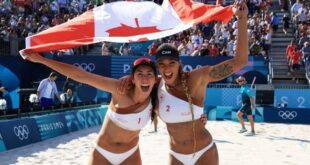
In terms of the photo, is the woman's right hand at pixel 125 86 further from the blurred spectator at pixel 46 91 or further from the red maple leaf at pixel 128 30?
the blurred spectator at pixel 46 91

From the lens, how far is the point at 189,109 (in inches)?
171

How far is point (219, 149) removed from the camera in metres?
10.7

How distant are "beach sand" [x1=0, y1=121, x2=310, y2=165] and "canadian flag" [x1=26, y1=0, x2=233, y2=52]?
4049mm

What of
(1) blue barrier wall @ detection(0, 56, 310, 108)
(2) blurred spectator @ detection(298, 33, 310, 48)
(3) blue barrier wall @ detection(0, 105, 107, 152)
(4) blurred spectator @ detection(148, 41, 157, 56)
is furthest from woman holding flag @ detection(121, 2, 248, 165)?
(2) blurred spectator @ detection(298, 33, 310, 48)

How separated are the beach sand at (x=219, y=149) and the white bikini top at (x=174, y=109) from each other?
4.50 meters

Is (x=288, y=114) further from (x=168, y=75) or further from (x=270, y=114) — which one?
(x=168, y=75)

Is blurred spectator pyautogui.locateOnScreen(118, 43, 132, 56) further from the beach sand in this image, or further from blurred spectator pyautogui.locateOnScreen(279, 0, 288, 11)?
blurred spectator pyautogui.locateOnScreen(279, 0, 288, 11)

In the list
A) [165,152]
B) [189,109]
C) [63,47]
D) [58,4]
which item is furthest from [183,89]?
[58,4]

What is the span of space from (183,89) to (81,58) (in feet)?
51.7

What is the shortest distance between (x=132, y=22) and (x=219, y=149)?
6.05 metres

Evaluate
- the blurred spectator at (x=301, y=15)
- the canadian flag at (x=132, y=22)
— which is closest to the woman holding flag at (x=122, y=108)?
the canadian flag at (x=132, y=22)

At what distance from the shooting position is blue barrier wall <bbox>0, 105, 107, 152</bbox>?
10023mm

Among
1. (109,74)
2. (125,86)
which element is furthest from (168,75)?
(109,74)

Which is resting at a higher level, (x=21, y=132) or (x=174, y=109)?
A: (x=174, y=109)
